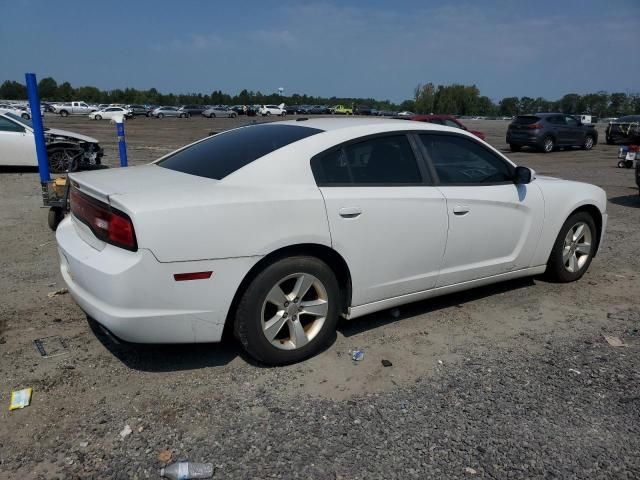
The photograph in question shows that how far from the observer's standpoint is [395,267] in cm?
376

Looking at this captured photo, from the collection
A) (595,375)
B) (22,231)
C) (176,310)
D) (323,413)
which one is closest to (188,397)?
(176,310)

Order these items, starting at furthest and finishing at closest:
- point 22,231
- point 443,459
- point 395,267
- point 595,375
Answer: point 22,231
point 395,267
point 595,375
point 443,459

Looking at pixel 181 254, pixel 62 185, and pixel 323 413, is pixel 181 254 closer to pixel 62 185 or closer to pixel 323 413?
pixel 323 413

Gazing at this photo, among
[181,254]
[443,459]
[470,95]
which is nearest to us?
[443,459]

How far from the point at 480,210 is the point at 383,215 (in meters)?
1.00

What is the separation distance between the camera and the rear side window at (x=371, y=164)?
3523mm

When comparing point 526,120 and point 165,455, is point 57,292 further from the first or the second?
point 526,120

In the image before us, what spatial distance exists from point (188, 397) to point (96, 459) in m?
0.64

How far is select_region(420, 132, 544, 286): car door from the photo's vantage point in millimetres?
4051

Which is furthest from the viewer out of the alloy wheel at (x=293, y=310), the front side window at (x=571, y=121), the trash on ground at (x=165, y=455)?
the front side window at (x=571, y=121)

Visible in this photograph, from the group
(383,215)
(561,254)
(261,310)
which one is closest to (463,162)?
(383,215)

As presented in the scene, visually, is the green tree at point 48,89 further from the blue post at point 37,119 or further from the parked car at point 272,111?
the blue post at point 37,119

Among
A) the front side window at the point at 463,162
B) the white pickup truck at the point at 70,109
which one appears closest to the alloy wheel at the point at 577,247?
the front side window at the point at 463,162

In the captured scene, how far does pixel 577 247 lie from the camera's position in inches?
204
